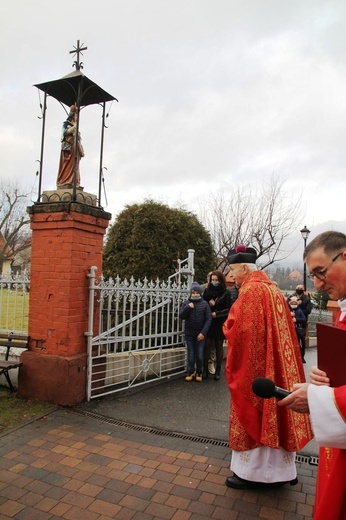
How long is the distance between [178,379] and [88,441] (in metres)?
2.57

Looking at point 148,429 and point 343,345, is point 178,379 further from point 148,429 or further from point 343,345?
point 343,345

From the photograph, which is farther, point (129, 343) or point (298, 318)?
point (298, 318)

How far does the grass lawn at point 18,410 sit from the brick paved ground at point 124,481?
0.77ft

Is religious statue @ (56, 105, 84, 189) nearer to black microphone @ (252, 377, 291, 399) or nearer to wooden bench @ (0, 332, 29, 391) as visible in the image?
wooden bench @ (0, 332, 29, 391)

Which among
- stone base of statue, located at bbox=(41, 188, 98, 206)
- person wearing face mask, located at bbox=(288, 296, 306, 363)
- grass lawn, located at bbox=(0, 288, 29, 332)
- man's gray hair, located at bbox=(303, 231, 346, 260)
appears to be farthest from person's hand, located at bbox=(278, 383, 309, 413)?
person wearing face mask, located at bbox=(288, 296, 306, 363)

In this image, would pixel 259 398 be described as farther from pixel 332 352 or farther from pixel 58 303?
pixel 58 303

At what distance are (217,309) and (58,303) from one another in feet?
9.39

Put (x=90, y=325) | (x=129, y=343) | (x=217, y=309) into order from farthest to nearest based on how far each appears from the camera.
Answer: (x=217, y=309), (x=129, y=343), (x=90, y=325)

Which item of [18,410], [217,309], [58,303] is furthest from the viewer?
[217,309]

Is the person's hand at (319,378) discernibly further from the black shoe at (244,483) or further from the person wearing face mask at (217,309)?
the person wearing face mask at (217,309)

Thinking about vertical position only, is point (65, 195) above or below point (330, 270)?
above

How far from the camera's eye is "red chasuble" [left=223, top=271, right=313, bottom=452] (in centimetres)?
285

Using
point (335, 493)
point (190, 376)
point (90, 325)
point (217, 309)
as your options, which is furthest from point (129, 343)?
point (335, 493)

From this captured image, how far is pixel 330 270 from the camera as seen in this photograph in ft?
5.51
